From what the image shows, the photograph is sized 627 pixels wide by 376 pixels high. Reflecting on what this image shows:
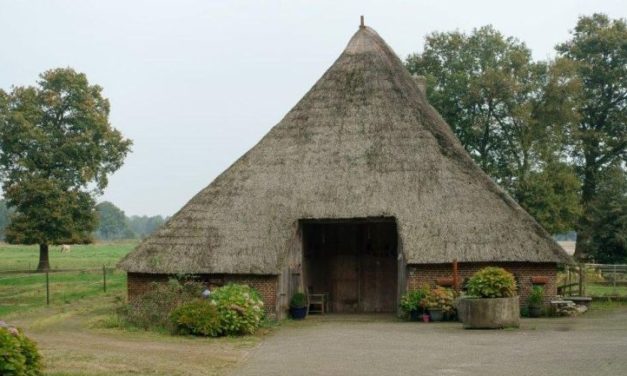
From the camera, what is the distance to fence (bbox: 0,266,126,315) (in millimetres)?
31922

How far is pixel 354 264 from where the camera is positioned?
2888 cm

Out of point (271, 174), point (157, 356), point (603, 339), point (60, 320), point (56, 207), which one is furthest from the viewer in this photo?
point (56, 207)

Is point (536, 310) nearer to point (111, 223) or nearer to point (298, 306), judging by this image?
point (298, 306)

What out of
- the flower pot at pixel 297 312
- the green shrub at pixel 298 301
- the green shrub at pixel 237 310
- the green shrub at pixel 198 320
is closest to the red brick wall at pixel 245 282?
the green shrub at pixel 298 301

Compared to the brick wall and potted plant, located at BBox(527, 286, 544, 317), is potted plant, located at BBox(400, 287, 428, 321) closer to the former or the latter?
the brick wall

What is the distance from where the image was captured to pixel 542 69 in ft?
146

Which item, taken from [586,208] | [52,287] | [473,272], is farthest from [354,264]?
[586,208]

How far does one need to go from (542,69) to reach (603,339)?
29131mm

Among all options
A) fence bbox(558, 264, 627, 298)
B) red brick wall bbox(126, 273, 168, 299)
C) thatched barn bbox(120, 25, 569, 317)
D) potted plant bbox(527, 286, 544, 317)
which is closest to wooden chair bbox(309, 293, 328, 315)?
thatched barn bbox(120, 25, 569, 317)

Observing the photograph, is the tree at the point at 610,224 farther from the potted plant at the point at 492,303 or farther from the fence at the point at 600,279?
the potted plant at the point at 492,303

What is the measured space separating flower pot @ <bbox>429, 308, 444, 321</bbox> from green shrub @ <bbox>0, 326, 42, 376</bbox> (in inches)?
594

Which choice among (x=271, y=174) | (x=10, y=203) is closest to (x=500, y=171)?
(x=271, y=174)

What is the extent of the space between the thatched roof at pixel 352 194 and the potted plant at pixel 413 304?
1.16 meters

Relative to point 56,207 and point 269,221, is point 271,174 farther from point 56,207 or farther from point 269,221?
point 56,207
